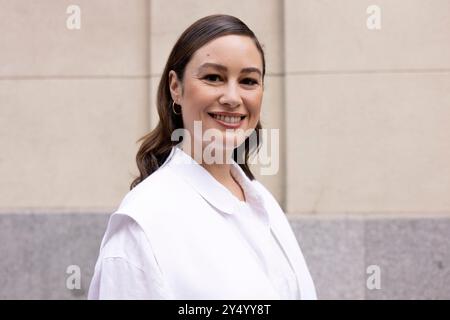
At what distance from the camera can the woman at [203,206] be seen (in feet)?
5.52

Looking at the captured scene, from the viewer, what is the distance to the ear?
213cm

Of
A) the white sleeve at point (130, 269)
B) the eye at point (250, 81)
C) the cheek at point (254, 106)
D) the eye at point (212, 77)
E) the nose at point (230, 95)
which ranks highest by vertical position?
the eye at point (212, 77)

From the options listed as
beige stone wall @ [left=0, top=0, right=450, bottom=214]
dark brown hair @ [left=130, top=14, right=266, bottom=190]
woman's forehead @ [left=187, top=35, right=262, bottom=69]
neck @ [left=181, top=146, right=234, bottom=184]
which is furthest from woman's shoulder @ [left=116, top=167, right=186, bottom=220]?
beige stone wall @ [left=0, top=0, right=450, bottom=214]

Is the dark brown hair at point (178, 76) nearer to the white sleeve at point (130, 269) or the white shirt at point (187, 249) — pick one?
the white shirt at point (187, 249)

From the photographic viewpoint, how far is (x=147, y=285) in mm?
1646

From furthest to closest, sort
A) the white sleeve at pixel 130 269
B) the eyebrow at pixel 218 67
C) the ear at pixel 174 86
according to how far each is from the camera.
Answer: the ear at pixel 174 86, the eyebrow at pixel 218 67, the white sleeve at pixel 130 269

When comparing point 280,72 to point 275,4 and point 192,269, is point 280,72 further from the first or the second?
point 192,269

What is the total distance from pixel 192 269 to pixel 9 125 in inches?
156

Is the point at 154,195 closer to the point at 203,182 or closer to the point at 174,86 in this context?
the point at 203,182

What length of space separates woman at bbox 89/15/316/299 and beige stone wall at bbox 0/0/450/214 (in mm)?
2730

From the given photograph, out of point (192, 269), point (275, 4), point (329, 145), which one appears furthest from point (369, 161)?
point (192, 269)

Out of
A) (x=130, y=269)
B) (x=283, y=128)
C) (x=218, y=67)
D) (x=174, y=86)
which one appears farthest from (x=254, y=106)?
(x=283, y=128)

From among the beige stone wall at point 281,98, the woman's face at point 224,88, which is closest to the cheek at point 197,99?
the woman's face at point 224,88

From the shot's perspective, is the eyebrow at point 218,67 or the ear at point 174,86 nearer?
the eyebrow at point 218,67
